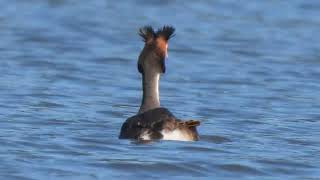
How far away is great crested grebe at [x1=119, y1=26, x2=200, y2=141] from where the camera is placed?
11.4 m

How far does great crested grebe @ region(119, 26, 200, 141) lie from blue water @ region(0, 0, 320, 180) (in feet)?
0.38

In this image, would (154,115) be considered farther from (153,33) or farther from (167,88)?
(167,88)

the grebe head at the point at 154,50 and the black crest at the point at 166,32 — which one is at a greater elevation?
the black crest at the point at 166,32

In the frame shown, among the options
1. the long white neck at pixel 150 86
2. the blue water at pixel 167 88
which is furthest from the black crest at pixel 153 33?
the blue water at pixel 167 88

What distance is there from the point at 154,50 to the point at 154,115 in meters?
0.94

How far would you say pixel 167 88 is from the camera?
16156 millimetres

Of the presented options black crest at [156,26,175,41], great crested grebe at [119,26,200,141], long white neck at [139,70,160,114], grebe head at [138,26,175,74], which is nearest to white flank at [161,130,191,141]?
great crested grebe at [119,26,200,141]

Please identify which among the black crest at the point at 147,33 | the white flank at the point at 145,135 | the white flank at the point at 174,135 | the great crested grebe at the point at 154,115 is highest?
the black crest at the point at 147,33

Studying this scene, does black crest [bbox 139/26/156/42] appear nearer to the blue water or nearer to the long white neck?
the long white neck

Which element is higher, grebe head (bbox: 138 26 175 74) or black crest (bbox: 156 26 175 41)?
black crest (bbox: 156 26 175 41)

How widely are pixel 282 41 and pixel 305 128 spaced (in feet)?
24.1

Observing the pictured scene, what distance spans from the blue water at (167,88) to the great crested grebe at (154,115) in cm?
12

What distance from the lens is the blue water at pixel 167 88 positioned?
11.0 m

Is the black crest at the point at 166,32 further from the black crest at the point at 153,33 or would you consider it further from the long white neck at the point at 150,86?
the long white neck at the point at 150,86
